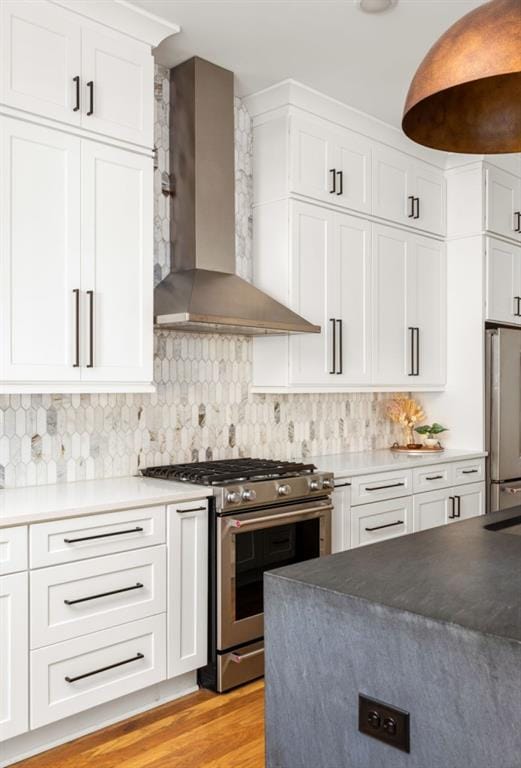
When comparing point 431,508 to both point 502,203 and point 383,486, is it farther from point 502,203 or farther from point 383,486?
point 502,203

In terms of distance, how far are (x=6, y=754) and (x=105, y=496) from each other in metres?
0.96

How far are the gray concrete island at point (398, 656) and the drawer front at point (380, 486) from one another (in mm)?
1979

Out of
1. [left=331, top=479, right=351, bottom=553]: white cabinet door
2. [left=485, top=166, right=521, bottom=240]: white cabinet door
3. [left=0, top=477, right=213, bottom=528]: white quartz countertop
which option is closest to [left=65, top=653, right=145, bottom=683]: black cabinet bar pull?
[left=0, top=477, right=213, bottom=528]: white quartz countertop

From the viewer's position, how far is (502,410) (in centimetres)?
466

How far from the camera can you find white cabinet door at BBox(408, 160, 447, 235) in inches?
181

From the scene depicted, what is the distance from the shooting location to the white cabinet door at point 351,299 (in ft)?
13.2

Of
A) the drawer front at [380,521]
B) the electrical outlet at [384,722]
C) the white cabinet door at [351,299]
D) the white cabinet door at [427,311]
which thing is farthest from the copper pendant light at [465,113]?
the white cabinet door at [427,311]

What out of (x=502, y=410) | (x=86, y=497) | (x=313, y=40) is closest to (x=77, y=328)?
(x=86, y=497)

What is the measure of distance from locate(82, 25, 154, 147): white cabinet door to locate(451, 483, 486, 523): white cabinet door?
2.87m

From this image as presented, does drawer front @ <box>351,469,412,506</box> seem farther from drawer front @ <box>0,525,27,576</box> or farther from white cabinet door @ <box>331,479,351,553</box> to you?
drawer front @ <box>0,525,27,576</box>

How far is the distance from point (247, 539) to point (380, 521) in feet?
3.45

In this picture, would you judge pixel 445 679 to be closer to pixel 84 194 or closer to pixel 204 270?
pixel 84 194

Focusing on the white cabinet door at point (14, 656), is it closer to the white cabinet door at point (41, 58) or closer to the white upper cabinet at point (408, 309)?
the white cabinet door at point (41, 58)

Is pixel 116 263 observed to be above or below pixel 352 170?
below
